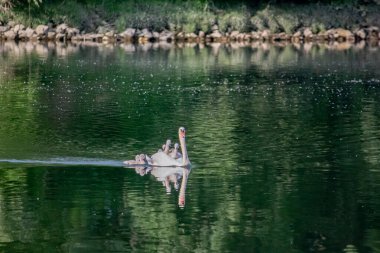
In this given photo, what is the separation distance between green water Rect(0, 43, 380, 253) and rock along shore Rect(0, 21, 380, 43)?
1963 centimetres

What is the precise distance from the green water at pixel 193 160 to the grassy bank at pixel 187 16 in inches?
829

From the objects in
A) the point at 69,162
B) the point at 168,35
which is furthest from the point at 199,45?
→ the point at 69,162

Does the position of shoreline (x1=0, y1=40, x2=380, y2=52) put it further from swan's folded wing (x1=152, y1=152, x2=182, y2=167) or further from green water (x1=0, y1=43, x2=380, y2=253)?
swan's folded wing (x1=152, y1=152, x2=182, y2=167)

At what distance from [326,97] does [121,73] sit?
11.2 metres

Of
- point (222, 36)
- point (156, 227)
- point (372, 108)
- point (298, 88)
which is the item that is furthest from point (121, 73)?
point (156, 227)

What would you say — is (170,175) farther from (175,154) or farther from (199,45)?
(199,45)

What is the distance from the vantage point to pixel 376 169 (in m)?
25.6

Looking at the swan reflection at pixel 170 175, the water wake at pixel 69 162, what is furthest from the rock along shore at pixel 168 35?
the swan reflection at pixel 170 175

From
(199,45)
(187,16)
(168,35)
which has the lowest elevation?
(199,45)

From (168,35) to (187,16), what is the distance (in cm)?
162

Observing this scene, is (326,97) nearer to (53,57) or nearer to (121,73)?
(121,73)

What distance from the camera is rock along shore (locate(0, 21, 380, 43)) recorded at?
2785 inches

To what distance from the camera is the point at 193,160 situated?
2684 centimetres

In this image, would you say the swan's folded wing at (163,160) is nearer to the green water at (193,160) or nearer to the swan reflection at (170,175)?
the swan reflection at (170,175)
